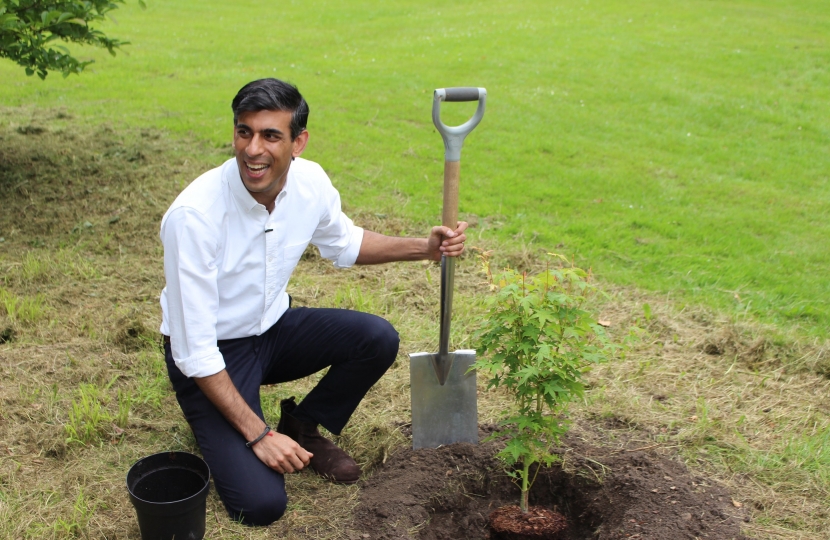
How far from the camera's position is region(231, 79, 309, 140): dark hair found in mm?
3053

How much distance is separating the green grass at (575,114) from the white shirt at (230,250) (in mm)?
2624

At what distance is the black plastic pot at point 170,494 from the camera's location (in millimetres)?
2740

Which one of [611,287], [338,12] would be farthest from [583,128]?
[338,12]

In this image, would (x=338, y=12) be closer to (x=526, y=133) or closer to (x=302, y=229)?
(x=526, y=133)

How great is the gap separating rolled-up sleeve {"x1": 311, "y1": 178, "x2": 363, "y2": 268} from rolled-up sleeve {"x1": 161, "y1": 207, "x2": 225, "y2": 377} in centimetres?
68

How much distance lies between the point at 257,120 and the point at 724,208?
4.89m

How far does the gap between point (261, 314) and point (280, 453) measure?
0.62m

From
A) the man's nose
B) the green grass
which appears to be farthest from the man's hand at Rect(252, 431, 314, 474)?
the green grass

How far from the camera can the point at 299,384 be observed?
414cm

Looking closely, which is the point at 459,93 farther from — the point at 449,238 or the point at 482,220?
the point at 482,220


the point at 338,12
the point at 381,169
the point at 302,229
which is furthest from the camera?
the point at 338,12

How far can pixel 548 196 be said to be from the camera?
6801mm

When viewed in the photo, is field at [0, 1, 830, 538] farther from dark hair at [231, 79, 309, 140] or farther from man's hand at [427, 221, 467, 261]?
dark hair at [231, 79, 309, 140]

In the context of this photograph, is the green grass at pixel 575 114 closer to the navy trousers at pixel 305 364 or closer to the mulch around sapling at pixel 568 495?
the mulch around sapling at pixel 568 495
